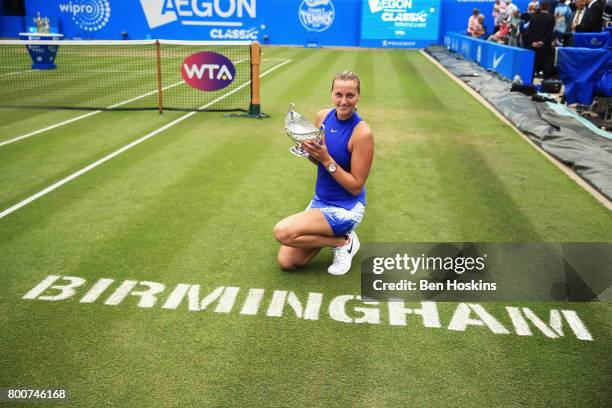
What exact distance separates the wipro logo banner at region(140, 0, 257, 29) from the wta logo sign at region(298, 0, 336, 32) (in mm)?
3494

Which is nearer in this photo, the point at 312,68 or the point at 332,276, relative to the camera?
the point at 332,276

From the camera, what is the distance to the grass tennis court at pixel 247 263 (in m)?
4.02

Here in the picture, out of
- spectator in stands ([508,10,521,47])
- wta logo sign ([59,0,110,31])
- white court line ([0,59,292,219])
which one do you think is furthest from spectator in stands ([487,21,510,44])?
wta logo sign ([59,0,110,31])

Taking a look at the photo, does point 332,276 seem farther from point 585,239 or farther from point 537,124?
point 537,124

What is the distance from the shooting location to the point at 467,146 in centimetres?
1135

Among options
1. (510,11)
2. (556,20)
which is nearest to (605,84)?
(556,20)

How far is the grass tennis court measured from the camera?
4.02 metres

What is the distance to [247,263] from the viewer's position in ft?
19.6

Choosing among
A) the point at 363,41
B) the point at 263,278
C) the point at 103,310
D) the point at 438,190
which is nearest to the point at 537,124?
the point at 438,190

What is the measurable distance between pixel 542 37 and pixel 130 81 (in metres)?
14.1

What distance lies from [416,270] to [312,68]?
20224 mm

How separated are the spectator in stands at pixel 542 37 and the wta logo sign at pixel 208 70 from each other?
1061 cm

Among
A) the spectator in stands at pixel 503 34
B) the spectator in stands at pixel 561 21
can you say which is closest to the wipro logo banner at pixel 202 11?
the spectator in stands at pixel 503 34

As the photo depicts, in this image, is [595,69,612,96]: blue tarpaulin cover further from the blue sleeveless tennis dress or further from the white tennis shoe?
the white tennis shoe
